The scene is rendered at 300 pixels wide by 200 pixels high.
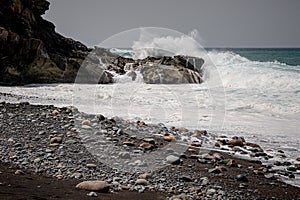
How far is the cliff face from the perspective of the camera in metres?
16.7

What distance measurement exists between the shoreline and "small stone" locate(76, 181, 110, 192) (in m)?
0.08

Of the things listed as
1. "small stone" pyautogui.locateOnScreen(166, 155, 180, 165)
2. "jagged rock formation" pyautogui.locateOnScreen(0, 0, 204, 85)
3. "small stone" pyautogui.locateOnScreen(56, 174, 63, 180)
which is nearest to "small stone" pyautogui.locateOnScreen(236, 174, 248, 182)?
"small stone" pyautogui.locateOnScreen(166, 155, 180, 165)

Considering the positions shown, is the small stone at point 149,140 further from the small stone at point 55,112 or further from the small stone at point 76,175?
the small stone at point 55,112

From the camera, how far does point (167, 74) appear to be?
2170cm

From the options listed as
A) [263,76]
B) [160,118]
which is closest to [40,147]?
[160,118]

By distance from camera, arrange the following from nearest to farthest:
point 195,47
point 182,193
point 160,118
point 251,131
Answer: point 182,193 → point 251,131 → point 160,118 → point 195,47

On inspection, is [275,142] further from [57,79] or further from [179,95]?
[57,79]

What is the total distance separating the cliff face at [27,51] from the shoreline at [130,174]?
10474mm

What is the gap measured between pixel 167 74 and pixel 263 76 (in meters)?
5.40

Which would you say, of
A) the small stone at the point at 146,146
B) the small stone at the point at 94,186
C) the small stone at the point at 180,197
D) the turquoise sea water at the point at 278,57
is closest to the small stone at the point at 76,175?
the small stone at the point at 94,186

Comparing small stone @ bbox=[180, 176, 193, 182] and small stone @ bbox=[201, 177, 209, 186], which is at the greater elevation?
small stone @ bbox=[180, 176, 193, 182]

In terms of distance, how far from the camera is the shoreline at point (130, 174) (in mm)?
4539

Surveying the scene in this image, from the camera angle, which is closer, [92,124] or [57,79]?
[92,124]

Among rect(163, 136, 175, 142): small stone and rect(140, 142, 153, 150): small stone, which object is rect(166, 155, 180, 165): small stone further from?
rect(163, 136, 175, 142): small stone
